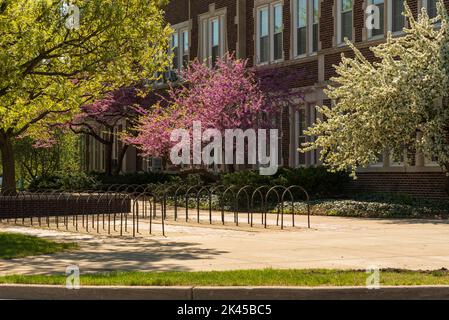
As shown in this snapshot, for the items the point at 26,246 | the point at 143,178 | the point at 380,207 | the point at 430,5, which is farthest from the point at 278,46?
the point at 26,246

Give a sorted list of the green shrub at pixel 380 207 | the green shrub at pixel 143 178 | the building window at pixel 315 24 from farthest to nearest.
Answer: the green shrub at pixel 143 178 → the building window at pixel 315 24 → the green shrub at pixel 380 207

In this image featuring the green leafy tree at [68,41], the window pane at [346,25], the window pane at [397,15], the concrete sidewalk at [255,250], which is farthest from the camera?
the window pane at [346,25]

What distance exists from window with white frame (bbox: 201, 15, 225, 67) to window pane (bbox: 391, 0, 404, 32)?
11187 mm

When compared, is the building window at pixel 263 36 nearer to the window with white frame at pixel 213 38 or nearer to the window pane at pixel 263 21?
the window pane at pixel 263 21

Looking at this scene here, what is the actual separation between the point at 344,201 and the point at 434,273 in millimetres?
14852

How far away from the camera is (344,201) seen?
2500 centimetres

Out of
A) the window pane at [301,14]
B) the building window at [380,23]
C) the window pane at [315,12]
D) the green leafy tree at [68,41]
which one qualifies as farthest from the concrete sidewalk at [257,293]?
the window pane at [301,14]

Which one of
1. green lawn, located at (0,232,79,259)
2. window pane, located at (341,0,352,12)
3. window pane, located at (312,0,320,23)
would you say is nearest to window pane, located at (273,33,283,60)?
window pane, located at (312,0,320,23)

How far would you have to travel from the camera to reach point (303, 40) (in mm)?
31906

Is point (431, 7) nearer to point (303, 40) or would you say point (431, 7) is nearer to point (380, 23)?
point (380, 23)

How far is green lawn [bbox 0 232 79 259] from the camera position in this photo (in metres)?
13.7

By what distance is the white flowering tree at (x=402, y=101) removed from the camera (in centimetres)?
2156

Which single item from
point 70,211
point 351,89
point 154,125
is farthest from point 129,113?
point 351,89

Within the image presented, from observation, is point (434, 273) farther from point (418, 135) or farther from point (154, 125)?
point (154, 125)
